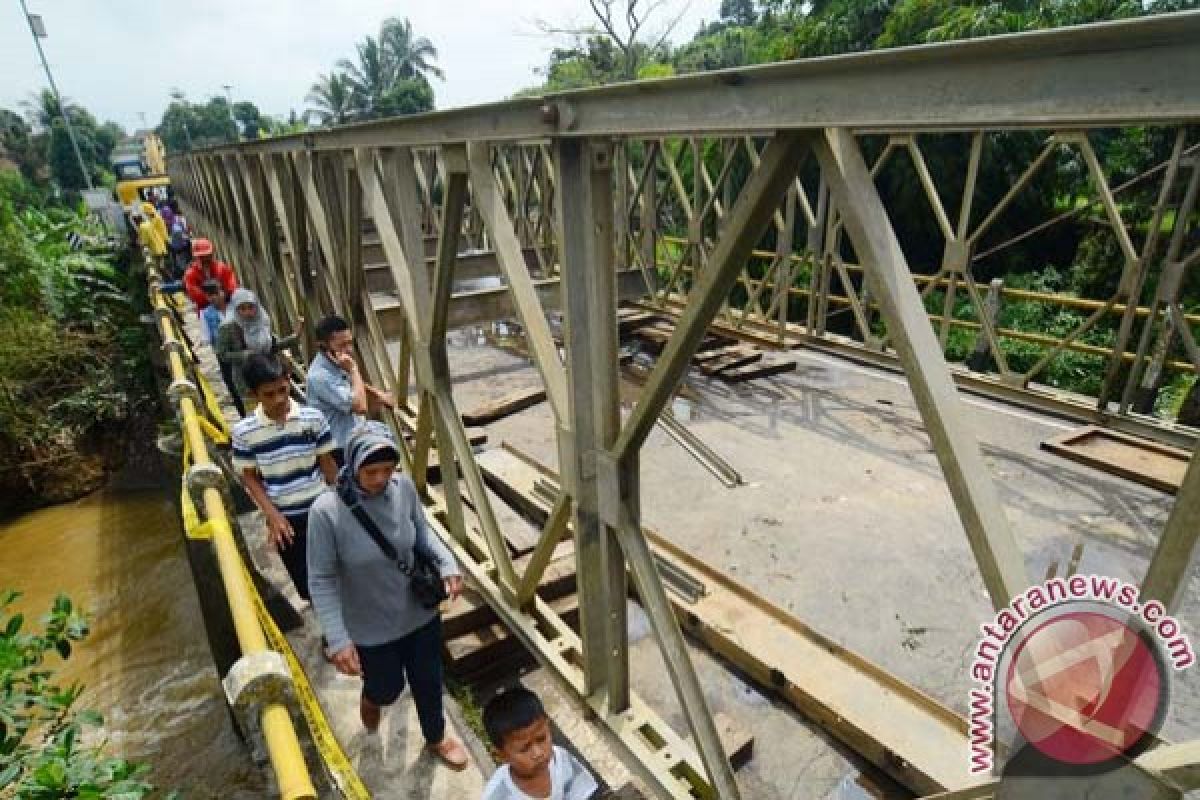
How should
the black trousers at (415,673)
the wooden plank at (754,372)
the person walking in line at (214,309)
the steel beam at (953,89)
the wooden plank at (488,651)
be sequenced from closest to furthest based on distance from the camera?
the steel beam at (953,89) → the black trousers at (415,673) → the wooden plank at (488,651) → the person walking in line at (214,309) → the wooden plank at (754,372)

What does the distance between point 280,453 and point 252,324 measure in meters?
2.41

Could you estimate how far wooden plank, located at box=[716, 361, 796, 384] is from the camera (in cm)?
718

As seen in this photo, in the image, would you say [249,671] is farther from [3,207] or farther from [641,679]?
[3,207]

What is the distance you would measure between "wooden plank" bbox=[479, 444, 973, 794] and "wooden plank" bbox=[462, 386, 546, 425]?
9.62 ft

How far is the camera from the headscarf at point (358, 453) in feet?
7.73

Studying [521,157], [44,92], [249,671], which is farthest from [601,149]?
[44,92]

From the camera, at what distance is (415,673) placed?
109 inches

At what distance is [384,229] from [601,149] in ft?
5.72

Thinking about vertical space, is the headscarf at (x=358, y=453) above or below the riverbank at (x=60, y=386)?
above

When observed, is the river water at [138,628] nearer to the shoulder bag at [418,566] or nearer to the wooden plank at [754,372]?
the shoulder bag at [418,566]

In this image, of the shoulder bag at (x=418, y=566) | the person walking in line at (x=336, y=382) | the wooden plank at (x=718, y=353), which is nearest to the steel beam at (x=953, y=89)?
the shoulder bag at (x=418, y=566)

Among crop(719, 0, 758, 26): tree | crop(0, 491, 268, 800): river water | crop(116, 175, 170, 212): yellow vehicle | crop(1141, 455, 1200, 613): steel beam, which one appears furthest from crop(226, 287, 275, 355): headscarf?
crop(719, 0, 758, 26): tree

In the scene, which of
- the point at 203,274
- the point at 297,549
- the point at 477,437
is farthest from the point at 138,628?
the point at 297,549

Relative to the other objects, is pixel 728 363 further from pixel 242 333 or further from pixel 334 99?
pixel 334 99
